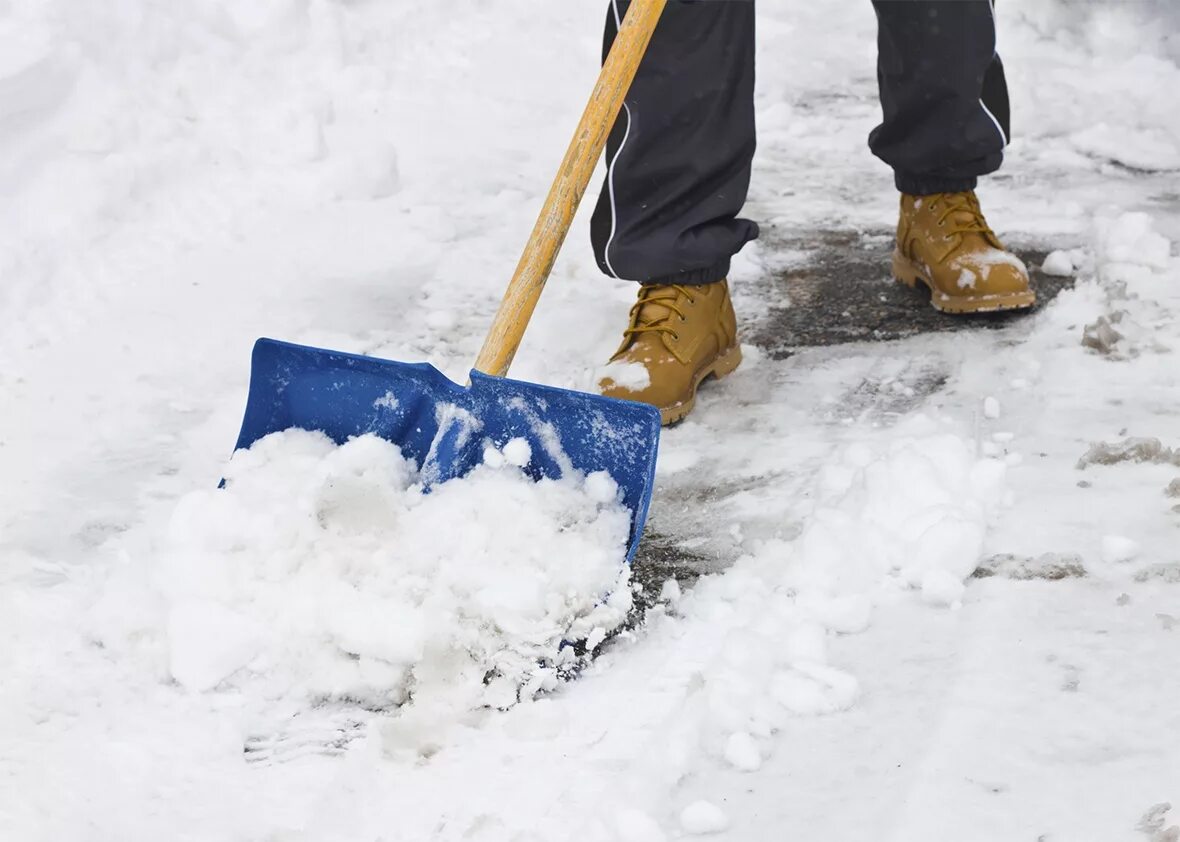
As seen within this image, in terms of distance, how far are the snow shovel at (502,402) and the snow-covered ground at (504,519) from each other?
0.06m

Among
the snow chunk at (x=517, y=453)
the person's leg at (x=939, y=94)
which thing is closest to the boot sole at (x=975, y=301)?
the person's leg at (x=939, y=94)

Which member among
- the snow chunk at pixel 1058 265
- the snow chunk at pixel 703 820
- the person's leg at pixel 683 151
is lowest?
the snow chunk at pixel 703 820

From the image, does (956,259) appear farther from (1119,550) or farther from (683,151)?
(1119,550)

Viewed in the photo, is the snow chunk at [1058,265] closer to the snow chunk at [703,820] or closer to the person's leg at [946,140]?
the person's leg at [946,140]

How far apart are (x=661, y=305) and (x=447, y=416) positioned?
0.68 m

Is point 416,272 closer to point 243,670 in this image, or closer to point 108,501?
point 108,501

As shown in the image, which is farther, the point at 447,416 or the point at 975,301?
the point at 975,301

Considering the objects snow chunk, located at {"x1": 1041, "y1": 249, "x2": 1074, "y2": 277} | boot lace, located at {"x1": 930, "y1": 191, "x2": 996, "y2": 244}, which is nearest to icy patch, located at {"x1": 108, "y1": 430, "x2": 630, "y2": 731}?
boot lace, located at {"x1": 930, "y1": 191, "x2": 996, "y2": 244}

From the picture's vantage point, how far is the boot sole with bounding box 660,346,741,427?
2326 mm

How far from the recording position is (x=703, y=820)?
1.37 m

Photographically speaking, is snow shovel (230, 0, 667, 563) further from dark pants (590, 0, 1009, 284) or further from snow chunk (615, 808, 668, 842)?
snow chunk (615, 808, 668, 842)

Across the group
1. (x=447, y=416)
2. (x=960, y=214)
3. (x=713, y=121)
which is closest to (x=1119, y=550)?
(x=447, y=416)

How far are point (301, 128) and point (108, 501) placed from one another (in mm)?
1604

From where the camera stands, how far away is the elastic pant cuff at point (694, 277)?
95.7 inches
